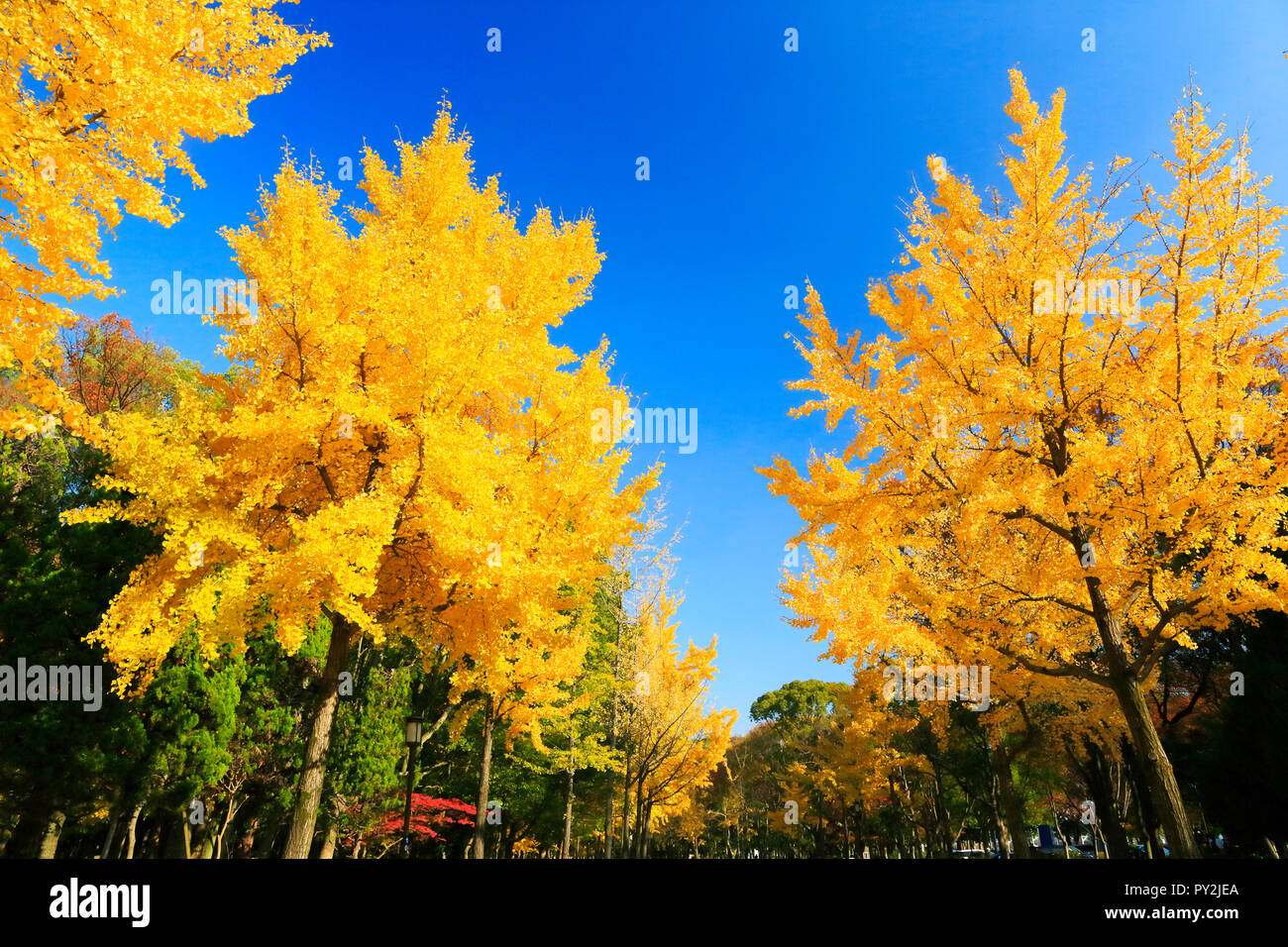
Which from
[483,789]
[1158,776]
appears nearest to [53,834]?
[483,789]

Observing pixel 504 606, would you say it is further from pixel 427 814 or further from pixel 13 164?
pixel 427 814

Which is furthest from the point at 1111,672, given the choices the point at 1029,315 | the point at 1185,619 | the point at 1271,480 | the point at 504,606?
the point at 504,606

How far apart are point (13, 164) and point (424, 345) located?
358 cm

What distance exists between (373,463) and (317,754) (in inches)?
145

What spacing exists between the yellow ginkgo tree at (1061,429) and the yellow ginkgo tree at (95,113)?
6.54 metres

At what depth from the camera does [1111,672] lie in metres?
6.82

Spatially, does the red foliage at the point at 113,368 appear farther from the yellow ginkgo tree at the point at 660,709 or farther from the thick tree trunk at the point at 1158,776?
the thick tree trunk at the point at 1158,776

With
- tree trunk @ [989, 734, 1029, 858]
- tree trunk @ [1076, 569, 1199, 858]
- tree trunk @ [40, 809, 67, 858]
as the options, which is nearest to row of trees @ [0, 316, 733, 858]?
tree trunk @ [40, 809, 67, 858]

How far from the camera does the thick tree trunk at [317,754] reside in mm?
7363

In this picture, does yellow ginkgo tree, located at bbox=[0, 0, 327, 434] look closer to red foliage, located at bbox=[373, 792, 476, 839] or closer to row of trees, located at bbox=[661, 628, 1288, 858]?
row of trees, located at bbox=[661, 628, 1288, 858]

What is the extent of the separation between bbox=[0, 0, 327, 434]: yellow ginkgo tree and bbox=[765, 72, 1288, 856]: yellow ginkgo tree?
257 inches

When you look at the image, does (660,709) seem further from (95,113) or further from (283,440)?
(95,113)

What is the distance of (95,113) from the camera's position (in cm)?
589

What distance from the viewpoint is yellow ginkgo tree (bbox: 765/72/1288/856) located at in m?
5.94
